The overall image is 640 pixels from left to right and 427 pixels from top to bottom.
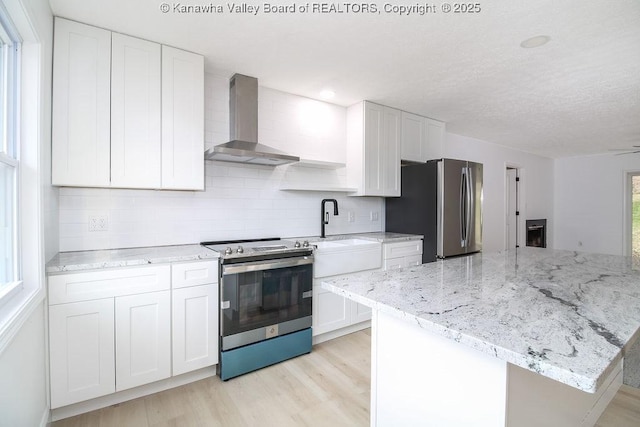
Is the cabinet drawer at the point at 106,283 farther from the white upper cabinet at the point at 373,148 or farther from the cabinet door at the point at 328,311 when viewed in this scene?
the white upper cabinet at the point at 373,148

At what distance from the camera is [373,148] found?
354 cm

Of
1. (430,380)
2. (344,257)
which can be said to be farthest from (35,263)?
(344,257)

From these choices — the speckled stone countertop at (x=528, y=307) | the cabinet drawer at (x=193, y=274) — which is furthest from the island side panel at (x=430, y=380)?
the cabinet drawer at (x=193, y=274)

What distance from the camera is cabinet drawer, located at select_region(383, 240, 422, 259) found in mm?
3352

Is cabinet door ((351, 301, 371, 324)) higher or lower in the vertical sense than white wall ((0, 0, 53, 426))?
lower

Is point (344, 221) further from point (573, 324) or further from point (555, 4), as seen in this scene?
point (573, 324)

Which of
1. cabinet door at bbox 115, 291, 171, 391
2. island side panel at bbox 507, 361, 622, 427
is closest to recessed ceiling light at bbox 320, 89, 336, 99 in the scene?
cabinet door at bbox 115, 291, 171, 391

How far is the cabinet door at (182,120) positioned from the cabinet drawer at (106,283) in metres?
0.68

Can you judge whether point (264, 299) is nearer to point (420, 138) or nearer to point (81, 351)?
point (81, 351)

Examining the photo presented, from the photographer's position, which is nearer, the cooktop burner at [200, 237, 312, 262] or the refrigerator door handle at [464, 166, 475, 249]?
the cooktop burner at [200, 237, 312, 262]

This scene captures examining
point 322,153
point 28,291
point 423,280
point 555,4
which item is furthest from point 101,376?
point 555,4

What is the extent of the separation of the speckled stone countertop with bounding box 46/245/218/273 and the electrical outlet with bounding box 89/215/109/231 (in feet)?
0.60

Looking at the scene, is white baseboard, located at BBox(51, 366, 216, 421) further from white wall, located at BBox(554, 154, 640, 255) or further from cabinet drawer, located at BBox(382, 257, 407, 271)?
white wall, located at BBox(554, 154, 640, 255)

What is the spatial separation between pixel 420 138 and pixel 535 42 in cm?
186
